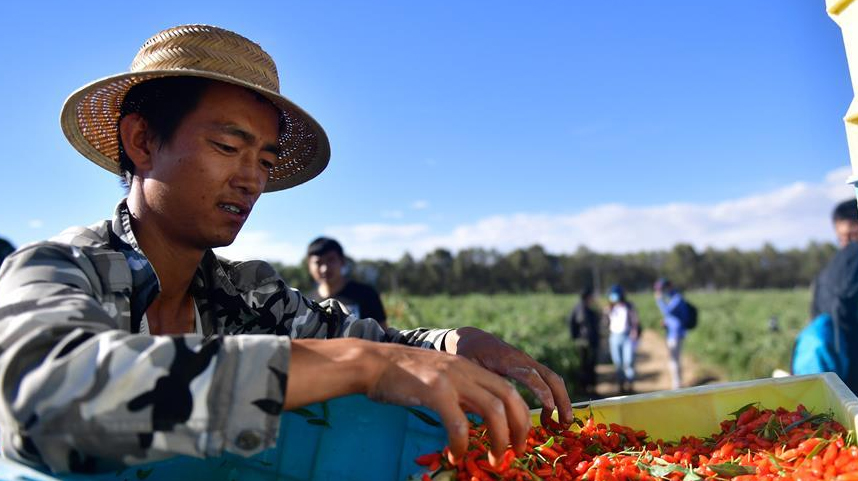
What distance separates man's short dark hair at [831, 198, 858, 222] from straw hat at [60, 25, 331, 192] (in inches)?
197

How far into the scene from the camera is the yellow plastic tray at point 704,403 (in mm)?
1981

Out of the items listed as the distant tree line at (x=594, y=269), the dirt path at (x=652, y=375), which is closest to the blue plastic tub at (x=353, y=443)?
the dirt path at (x=652, y=375)

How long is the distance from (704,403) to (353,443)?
1203mm

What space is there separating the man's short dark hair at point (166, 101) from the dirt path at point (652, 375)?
12.0 m

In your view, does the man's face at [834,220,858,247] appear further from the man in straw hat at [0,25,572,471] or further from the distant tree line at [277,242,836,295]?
the distant tree line at [277,242,836,295]

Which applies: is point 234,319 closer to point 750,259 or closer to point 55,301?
point 55,301

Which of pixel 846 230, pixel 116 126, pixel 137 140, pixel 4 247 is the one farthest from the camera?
pixel 846 230

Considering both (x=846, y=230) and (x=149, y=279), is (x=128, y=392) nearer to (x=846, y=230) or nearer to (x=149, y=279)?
(x=149, y=279)

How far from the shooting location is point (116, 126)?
217 cm

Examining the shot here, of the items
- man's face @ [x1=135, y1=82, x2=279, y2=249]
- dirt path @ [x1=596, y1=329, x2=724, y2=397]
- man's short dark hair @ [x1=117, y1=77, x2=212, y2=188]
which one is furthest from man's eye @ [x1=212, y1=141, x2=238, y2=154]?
dirt path @ [x1=596, y1=329, x2=724, y2=397]

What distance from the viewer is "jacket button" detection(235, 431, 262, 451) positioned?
39.7 inches

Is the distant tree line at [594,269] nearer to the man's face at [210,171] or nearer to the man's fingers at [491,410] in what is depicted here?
the man's face at [210,171]

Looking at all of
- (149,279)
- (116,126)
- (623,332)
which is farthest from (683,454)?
(623,332)

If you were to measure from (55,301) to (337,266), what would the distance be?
4.64 metres
